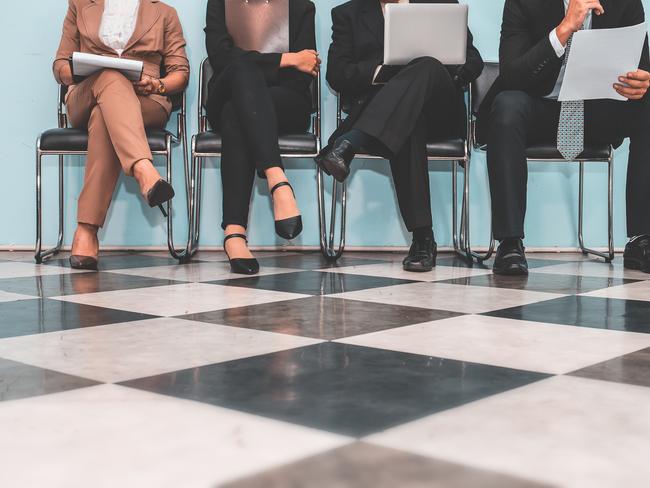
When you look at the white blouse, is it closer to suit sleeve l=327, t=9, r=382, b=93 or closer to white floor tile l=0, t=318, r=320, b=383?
suit sleeve l=327, t=9, r=382, b=93

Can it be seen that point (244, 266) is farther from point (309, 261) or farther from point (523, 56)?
point (523, 56)

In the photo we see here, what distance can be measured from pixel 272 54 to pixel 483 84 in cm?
74

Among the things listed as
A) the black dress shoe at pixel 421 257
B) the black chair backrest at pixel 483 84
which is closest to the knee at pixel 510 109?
the black dress shoe at pixel 421 257

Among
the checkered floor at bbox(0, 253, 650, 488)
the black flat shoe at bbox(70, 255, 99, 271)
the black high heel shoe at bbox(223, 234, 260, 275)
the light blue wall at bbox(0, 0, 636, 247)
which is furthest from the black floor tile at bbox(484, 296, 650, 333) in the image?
the light blue wall at bbox(0, 0, 636, 247)

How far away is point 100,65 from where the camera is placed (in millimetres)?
2287

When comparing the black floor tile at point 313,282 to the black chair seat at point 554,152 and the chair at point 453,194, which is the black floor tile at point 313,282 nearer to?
the chair at point 453,194

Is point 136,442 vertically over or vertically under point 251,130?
under

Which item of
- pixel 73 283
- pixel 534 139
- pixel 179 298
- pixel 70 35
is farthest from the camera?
pixel 70 35

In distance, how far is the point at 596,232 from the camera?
9.94 feet

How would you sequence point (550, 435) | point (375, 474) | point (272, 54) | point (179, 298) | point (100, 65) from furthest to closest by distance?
point (272, 54)
point (100, 65)
point (179, 298)
point (550, 435)
point (375, 474)

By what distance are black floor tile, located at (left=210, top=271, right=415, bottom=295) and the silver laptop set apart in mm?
656

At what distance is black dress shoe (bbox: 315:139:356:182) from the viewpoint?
2.10 meters

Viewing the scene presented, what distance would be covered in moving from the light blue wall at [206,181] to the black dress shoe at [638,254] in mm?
721

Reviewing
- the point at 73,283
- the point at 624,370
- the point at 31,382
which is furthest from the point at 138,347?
the point at 73,283
